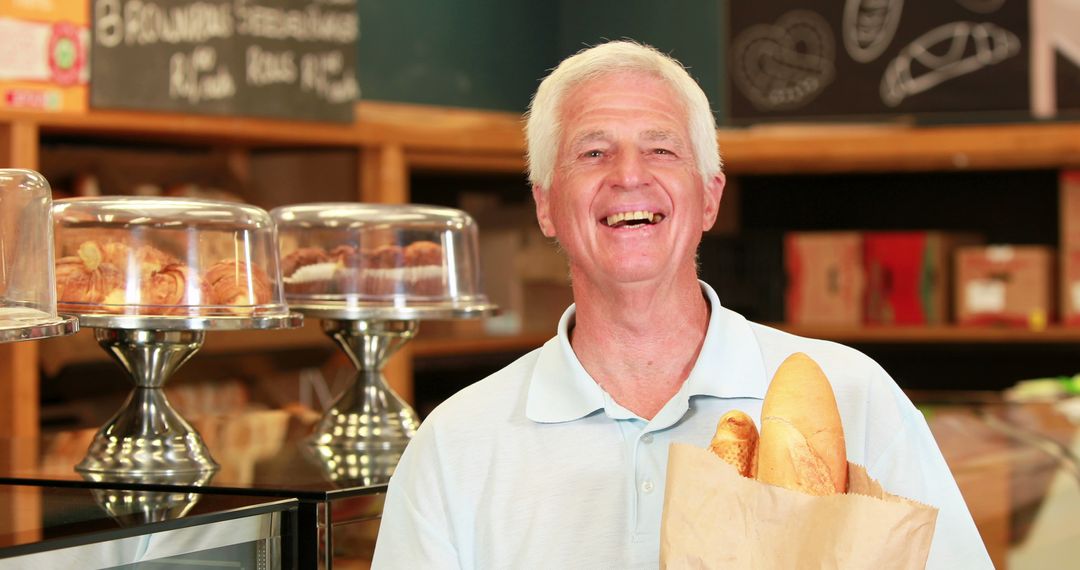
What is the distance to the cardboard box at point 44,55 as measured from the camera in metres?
3.12

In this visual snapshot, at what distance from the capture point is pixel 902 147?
4039 millimetres

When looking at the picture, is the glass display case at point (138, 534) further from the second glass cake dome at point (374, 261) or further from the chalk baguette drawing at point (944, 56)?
the chalk baguette drawing at point (944, 56)

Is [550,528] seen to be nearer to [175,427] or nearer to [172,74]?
[175,427]

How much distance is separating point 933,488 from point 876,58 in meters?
2.91

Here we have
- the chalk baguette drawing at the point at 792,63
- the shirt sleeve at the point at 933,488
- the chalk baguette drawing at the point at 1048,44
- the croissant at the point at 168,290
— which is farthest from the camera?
the chalk baguette drawing at the point at 792,63

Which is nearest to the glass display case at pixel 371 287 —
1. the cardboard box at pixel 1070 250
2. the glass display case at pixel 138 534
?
the glass display case at pixel 138 534

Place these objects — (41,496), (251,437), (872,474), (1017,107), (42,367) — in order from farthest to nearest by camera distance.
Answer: (1017,107) < (42,367) < (251,437) < (41,496) < (872,474)

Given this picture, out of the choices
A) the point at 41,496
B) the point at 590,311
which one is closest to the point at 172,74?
the point at 41,496

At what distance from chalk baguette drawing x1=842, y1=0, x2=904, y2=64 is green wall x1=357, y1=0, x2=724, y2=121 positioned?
0.41 meters

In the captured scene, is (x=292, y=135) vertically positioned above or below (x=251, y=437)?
above

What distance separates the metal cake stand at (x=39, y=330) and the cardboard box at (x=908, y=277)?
3120mm

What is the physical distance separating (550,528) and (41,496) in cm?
70

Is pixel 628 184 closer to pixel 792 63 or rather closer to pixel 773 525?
pixel 773 525

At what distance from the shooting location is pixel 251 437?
2.31 meters
